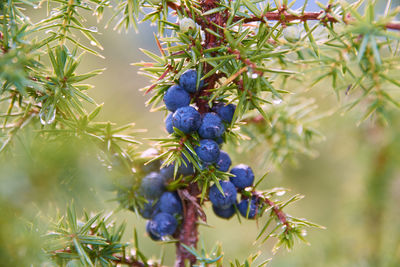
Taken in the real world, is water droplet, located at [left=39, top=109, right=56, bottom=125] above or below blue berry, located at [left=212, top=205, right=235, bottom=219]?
above

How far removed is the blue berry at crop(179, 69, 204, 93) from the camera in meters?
0.52

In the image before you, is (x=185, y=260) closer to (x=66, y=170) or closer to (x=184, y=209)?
(x=184, y=209)

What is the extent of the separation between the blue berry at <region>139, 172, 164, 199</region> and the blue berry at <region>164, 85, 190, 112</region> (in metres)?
0.15

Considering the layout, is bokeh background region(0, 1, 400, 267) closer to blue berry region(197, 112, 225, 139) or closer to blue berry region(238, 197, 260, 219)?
blue berry region(238, 197, 260, 219)

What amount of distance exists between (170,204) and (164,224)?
0.04m

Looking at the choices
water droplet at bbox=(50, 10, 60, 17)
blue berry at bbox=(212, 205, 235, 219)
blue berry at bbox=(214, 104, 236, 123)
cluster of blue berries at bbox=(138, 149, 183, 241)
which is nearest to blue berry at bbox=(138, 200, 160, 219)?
cluster of blue berries at bbox=(138, 149, 183, 241)

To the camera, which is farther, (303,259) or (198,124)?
(303,259)

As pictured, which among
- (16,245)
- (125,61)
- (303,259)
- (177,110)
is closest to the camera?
(16,245)

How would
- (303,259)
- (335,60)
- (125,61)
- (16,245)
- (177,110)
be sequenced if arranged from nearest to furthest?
(16,245) → (177,110) → (335,60) → (303,259) → (125,61)

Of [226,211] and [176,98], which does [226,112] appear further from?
[226,211]

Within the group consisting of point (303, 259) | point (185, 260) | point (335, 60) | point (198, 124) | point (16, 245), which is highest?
point (335, 60)

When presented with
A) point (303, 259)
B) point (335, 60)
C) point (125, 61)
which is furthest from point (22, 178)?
point (125, 61)

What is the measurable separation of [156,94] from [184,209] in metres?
0.21

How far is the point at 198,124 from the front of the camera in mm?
515
